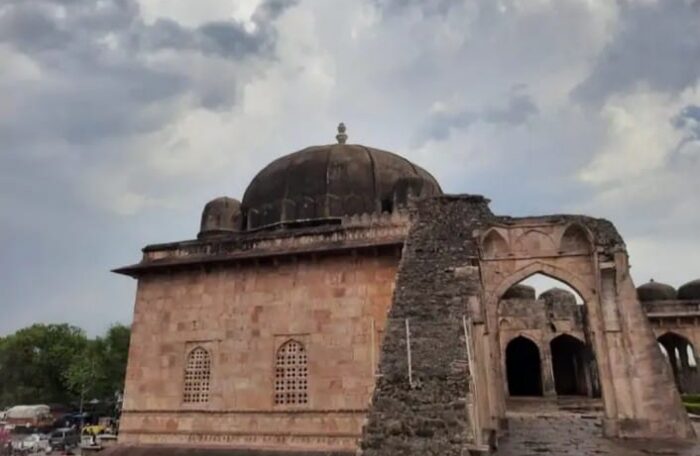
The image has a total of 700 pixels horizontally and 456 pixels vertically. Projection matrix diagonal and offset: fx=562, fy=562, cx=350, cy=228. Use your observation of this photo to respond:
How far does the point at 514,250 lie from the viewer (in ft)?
51.5

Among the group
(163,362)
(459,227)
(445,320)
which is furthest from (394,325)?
(163,362)

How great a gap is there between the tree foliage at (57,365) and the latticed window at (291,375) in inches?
1289

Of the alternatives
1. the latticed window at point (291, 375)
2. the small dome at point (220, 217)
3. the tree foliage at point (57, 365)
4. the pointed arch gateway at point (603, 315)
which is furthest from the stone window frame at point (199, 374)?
the tree foliage at point (57, 365)

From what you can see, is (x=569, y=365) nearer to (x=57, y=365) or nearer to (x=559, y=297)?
(x=559, y=297)

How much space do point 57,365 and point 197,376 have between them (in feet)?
117

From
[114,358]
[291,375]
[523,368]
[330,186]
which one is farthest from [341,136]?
[114,358]

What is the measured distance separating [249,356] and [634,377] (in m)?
10.1

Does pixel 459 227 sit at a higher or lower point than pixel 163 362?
higher

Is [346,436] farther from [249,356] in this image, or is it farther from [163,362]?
[163,362]

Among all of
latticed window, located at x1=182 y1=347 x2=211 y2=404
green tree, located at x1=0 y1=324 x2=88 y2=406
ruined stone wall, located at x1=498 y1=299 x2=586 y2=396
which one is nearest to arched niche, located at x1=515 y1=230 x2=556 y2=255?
latticed window, located at x1=182 y1=347 x2=211 y2=404

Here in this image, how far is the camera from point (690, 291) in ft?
106

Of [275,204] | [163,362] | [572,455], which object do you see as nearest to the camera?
[572,455]

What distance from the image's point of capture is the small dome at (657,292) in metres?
32.7

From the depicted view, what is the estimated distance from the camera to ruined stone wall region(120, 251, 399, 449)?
15172 mm
